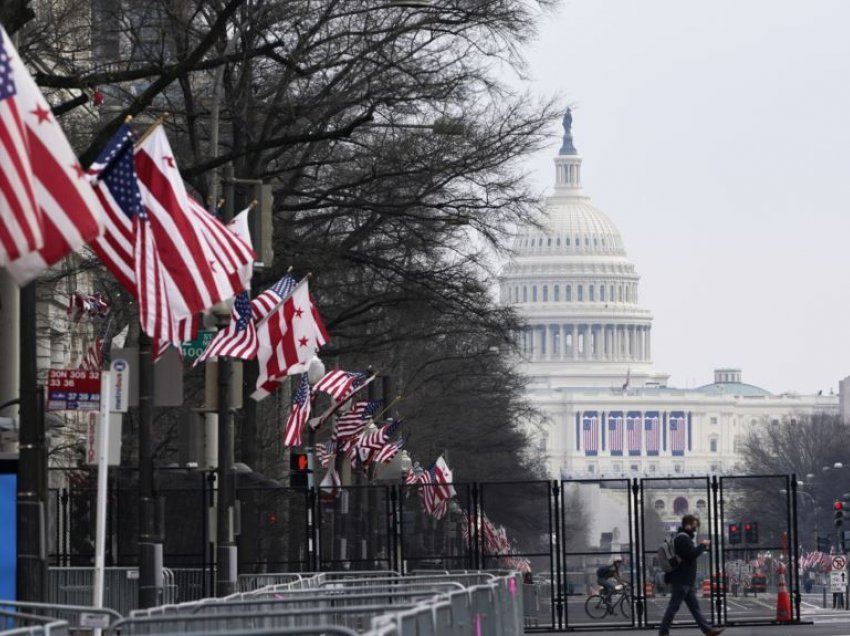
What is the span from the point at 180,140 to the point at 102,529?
74.0 feet

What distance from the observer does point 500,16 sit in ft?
122

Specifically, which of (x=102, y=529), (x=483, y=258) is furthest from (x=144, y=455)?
(x=483, y=258)

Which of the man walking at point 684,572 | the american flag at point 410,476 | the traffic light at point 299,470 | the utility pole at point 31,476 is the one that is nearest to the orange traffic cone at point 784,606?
the traffic light at point 299,470

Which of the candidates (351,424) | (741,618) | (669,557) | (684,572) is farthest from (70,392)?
(351,424)

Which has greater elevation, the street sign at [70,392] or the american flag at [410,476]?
the american flag at [410,476]

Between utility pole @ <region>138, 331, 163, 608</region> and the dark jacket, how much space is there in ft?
35.1

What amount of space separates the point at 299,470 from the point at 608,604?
12705 mm

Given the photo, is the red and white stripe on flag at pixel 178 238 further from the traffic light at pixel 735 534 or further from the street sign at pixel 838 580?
the street sign at pixel 838 580

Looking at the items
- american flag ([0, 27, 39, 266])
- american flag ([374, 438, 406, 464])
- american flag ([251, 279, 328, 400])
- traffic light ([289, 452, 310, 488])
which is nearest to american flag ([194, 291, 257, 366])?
american flag ([251, 279, 328, 400])

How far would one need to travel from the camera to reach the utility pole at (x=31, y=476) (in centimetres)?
1928

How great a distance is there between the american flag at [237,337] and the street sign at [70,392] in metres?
4.74

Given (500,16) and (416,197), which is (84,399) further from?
(416,197)

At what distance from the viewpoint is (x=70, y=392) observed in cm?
2153

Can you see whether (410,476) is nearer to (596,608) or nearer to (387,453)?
(596,608)
